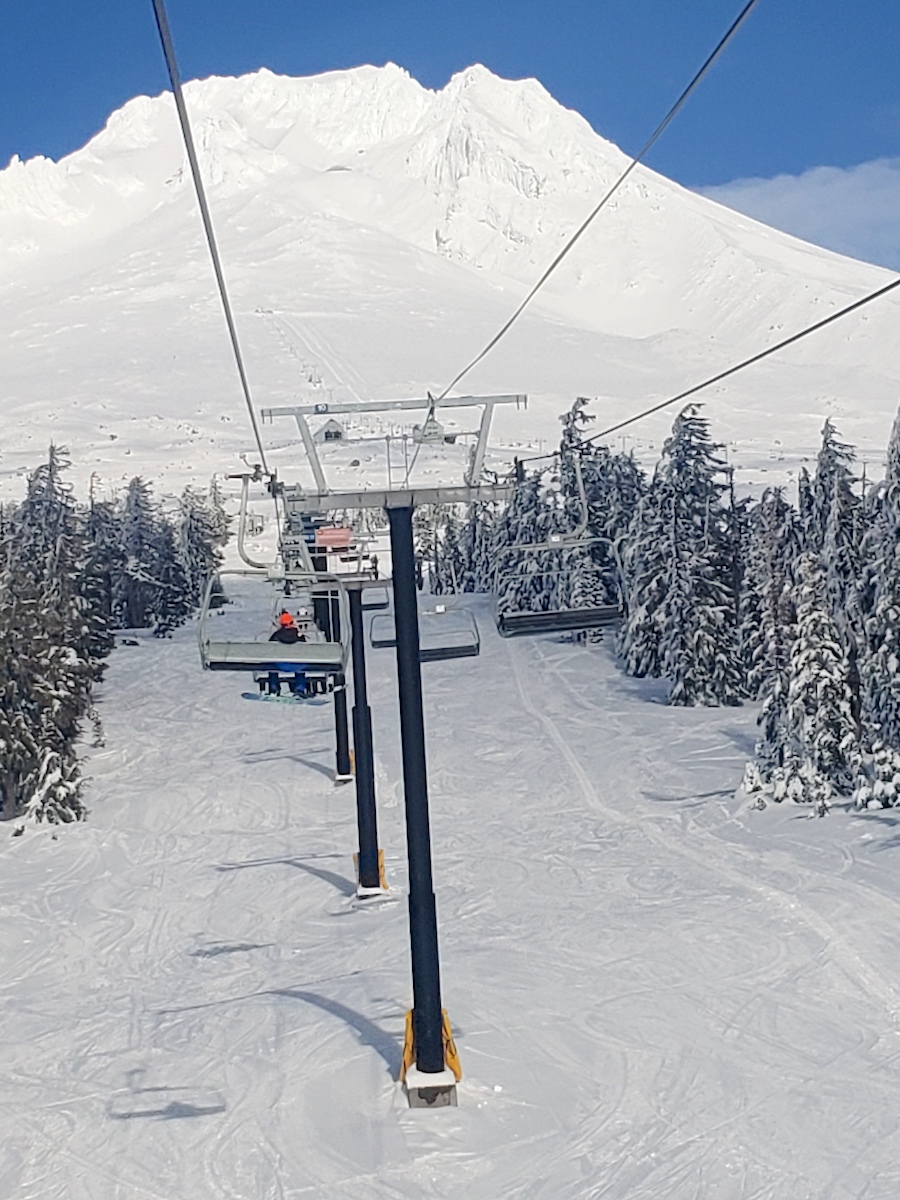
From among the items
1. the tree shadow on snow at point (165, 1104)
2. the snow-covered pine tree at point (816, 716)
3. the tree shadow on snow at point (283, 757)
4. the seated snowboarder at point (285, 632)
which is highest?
the seated snowboarder at point (285, 632)

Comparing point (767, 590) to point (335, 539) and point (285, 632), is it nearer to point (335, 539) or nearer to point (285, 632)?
point (285, 632)

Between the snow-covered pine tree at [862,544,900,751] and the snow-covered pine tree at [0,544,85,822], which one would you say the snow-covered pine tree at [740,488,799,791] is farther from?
the snow-covered pine tree at [0,544,85,822]

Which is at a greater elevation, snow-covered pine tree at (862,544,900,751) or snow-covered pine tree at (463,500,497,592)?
snow-covered pine tree at (463,500,497,592)

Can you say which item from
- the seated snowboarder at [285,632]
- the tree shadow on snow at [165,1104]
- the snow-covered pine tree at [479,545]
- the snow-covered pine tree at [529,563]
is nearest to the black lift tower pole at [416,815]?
the tree shadow on snow at [165,1104]

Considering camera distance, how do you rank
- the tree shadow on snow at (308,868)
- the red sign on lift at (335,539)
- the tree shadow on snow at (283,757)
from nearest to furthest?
the red sign on lift at (335,539)
the tree shadow on snow at (308,868)
the tree shadow on snow at (283,757)

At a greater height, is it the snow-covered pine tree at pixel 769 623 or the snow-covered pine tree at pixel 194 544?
the snow-covered pine tree at pixel 194 544

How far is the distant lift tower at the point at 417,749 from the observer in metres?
10.4

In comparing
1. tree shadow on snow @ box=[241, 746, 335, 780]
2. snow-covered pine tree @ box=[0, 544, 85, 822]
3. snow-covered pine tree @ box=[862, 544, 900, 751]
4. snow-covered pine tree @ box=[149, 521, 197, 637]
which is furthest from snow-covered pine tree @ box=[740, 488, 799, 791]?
snow-covered pine tree @ box=[149, 521, 197, 637]

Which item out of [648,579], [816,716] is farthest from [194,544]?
[816,716]

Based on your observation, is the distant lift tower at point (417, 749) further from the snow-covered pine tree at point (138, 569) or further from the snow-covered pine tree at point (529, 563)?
the snow-covered pine tree at point (138, 569)

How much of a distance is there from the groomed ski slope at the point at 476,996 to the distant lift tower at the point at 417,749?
0.35m

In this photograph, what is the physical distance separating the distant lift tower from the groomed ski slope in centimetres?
35

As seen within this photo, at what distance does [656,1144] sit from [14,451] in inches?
7178

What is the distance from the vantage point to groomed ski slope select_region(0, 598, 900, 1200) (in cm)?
971
